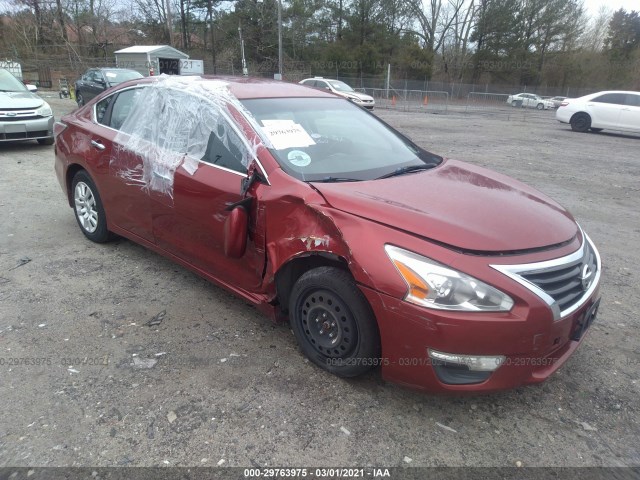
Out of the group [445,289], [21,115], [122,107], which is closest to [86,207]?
[122,107]

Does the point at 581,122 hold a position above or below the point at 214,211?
above

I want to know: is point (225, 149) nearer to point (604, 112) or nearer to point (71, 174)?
point (71, 174)

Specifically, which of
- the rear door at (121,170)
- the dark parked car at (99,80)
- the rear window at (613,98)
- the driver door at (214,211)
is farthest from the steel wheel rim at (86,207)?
the rear window at (613,98)

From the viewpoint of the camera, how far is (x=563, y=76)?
4947cm

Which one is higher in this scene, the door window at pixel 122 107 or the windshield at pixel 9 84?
the windshield at pixel 9 84

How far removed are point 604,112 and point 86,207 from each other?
16.8 m

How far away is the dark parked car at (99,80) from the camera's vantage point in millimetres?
16141

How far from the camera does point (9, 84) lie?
373 inches

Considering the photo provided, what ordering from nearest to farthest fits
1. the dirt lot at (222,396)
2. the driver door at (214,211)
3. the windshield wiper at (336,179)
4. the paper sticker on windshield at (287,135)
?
the dirt lot at (222,396), the windshield wiper at (336,179), the driver door at (214,211), the paper sticker on windshield at (287,135)

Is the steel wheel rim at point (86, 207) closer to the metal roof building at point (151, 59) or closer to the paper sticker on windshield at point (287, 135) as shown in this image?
the paper sticker on windshield at point (287, 135)

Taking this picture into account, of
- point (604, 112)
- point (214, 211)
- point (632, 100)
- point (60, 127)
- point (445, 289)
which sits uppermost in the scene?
point (632, 100)

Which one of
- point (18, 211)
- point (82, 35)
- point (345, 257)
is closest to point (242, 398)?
point (345, 257)

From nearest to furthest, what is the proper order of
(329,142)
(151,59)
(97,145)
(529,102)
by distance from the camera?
(329,142) < (97,145) < (151,59) < (529,102)

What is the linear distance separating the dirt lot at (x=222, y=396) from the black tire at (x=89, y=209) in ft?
1.34
